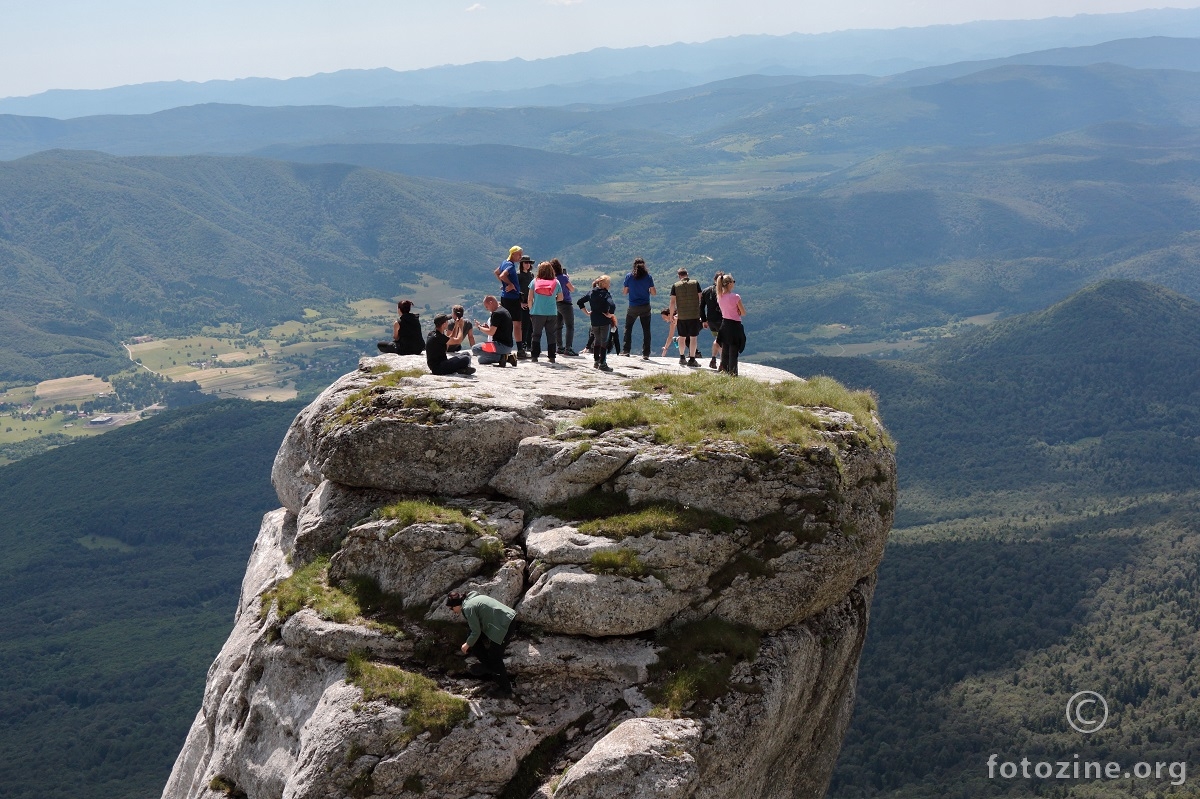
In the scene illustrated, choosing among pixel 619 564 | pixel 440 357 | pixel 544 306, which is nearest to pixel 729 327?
pixel 544 306

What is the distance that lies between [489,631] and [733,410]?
27.6ft

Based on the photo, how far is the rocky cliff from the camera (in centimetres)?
1830

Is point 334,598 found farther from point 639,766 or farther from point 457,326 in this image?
point 457,326

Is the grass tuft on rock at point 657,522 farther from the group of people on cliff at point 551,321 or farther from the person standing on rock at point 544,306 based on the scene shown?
the person standing on rock at point 544,306

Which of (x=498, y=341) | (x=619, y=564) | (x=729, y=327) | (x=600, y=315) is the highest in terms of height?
(x=600, y=315)

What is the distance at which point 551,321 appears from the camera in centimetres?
3164

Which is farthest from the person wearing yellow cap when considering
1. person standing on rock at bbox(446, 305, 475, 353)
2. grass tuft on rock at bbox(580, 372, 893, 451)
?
grass tuft on rock at bbox(580, 372, 893, 451)

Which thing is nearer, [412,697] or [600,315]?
[412,697]

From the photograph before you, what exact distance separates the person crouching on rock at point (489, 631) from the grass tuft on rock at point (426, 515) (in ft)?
8.03

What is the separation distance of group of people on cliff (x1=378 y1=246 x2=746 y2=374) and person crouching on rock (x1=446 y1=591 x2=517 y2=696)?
8893mm

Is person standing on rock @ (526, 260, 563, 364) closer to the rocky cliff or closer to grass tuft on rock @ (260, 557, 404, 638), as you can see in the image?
the rocky cliff

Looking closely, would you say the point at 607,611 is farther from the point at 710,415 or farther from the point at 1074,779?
the point at 1074,779

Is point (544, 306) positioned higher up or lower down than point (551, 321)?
higher up

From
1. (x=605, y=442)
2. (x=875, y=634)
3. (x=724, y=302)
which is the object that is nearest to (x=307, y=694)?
(x=605, y=442)
